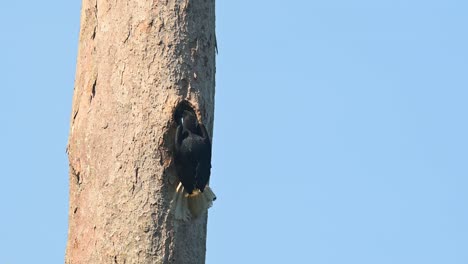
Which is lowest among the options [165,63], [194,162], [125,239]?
→ [125,239]

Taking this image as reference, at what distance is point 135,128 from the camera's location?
16.2 ft

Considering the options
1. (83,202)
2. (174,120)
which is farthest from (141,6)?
(83,202)

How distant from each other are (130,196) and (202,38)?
69 centimetres

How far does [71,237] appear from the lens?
5031mm

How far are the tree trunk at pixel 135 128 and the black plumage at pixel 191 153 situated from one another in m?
0.04

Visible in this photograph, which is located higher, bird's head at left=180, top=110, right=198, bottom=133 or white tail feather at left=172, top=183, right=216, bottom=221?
bird's head at left=180, top=110, right=198, bottom=133

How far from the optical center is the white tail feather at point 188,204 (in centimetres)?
489

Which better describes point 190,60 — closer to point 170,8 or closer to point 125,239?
point 170,8

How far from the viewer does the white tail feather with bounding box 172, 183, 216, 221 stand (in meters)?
4.89

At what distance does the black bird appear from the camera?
16.1 ft

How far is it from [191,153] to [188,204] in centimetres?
19

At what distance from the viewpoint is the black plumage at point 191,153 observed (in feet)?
16.2

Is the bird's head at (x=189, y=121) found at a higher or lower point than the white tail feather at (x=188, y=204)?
higher

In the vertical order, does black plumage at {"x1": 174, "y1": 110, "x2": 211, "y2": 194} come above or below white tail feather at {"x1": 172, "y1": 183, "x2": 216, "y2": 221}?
above
